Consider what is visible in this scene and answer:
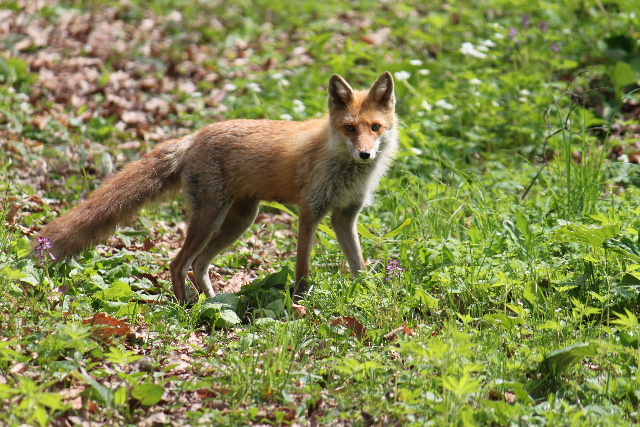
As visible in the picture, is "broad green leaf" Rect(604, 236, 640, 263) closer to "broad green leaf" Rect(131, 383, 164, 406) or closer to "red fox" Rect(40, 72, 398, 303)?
"red fox" Rect(40, 72, 398, 303)

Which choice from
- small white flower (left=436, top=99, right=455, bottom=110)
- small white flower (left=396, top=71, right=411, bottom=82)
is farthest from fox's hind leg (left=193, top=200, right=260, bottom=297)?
small white flower (left=396, top=71, right=411, bottom=82)

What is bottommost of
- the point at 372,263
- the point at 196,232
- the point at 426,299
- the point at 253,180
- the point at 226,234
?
the point at 372,263

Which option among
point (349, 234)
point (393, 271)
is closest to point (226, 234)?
point (349, 234)

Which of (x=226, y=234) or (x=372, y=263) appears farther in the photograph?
(x=226, y=234)

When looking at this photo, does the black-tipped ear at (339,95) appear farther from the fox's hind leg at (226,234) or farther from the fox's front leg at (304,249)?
the fox's hind leg at (226,234)

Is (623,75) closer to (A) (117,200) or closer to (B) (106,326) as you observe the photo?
(A) (117,200)

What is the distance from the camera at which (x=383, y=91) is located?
563 centimetres

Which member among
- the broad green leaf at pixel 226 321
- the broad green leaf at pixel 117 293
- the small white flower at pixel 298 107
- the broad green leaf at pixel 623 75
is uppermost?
the broad green leaf at pixel 623 75

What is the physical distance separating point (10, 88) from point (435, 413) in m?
7.65

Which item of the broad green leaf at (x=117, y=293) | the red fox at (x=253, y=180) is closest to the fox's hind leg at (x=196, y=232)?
the red fox at (x=253, y=180)

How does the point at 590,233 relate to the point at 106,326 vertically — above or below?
above

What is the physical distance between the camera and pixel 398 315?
452cm

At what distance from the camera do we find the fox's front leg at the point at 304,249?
17.2 ft

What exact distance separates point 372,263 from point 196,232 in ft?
A: 5.07
